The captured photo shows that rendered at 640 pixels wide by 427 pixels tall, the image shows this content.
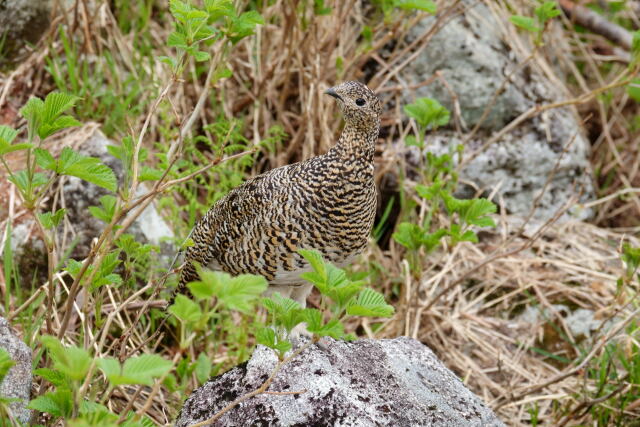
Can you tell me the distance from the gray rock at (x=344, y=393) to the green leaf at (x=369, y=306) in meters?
0.44

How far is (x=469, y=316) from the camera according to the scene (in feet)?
13.8

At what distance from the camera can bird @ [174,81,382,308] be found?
290 centimetres

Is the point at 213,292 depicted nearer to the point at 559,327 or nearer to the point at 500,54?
the point at 559,327

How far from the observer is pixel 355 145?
9.78ft

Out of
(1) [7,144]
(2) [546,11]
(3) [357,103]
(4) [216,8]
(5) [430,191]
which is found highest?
(4) [216,8]

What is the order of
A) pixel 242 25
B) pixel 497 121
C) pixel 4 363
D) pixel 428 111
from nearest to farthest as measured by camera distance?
pixel 4 363, pixel 242 25, pixel 428 111, pixel 497 121

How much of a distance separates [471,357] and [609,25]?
3249 mm

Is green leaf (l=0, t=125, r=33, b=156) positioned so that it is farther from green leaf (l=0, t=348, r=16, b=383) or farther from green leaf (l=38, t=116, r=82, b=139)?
green leaf (l=0, t=348, r=16, b=383)

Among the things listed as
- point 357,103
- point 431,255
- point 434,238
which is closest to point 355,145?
point 357,103

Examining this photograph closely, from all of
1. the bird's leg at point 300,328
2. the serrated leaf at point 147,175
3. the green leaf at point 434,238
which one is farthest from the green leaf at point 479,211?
the serrated leaf at point 147,175

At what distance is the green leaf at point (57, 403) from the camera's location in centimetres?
187

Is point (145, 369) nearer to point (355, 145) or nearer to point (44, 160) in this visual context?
point (44, 160)

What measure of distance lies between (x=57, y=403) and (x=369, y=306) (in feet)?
2.65

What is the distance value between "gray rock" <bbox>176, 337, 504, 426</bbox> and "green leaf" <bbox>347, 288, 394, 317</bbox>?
1.45ft
